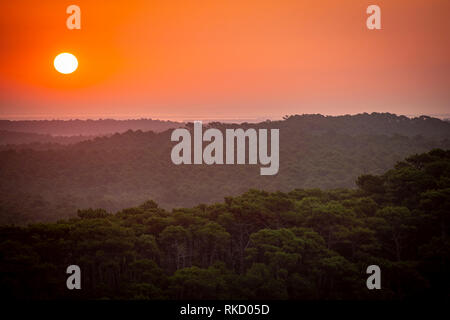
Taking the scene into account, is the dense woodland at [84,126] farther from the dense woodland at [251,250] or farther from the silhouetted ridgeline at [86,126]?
the dense woodland at [251,250]

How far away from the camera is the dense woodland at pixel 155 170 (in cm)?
6400

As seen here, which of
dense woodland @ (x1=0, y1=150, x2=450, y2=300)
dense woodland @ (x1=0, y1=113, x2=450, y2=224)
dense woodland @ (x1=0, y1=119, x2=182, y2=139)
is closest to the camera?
dense woodland @ (x1=0, y1=150, x2=450, y2=300)

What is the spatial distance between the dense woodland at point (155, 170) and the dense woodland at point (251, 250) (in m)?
33.6

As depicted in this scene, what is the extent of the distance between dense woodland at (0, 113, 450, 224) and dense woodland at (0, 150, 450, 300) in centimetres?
3355

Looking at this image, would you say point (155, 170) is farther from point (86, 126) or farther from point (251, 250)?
point (251, 250)

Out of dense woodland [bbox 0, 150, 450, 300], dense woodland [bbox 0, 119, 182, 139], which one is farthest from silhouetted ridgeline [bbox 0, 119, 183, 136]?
dense woodland [bbox 0, 150, 450, 300]

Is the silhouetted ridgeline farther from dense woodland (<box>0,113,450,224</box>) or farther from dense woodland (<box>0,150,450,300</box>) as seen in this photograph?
dense woodland (<box>0,150,450,300</box>)

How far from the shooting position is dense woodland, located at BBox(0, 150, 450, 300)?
54.5 feet

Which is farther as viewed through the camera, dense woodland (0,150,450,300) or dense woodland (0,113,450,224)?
dense woodland (0,113,450,224)

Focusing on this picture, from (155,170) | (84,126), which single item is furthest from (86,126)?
(155,170)

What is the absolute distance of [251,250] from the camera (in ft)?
61.2

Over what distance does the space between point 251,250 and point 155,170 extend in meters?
60.0
